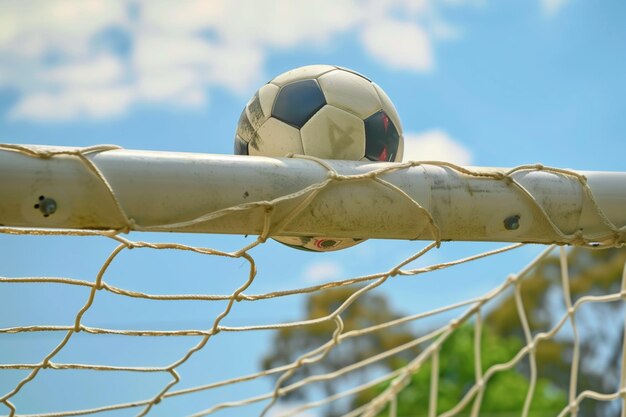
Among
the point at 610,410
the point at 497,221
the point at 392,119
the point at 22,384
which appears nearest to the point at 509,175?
the point at 497,221

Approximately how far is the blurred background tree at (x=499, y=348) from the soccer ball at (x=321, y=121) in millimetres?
13722

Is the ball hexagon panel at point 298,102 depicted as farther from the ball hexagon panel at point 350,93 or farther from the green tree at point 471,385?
the green tree at point 471,385

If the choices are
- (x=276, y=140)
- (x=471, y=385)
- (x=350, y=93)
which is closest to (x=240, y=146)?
(x=276, y=140)

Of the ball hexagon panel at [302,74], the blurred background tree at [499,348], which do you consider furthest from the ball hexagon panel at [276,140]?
the blurred background tree at [499,348]

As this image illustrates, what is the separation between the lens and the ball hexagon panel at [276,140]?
6.41ft

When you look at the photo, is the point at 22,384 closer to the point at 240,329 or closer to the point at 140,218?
the point at 240,329

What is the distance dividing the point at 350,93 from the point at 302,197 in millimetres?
335

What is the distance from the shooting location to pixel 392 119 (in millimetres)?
2072

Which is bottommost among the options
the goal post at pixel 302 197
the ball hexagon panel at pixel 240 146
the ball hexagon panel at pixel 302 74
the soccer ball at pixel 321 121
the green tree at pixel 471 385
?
the green tree at pixel 471 385

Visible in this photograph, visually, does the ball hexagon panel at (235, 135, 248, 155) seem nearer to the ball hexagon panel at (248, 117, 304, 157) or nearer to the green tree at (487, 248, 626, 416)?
the ball hexagon panel at (248, 117, 304, 157)

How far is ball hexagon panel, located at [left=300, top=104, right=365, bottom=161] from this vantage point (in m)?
1.94

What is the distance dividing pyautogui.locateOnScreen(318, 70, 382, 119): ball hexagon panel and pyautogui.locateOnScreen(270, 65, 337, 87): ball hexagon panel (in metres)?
0.02

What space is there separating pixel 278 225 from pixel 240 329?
47cm

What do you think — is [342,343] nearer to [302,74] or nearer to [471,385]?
[471,385]
